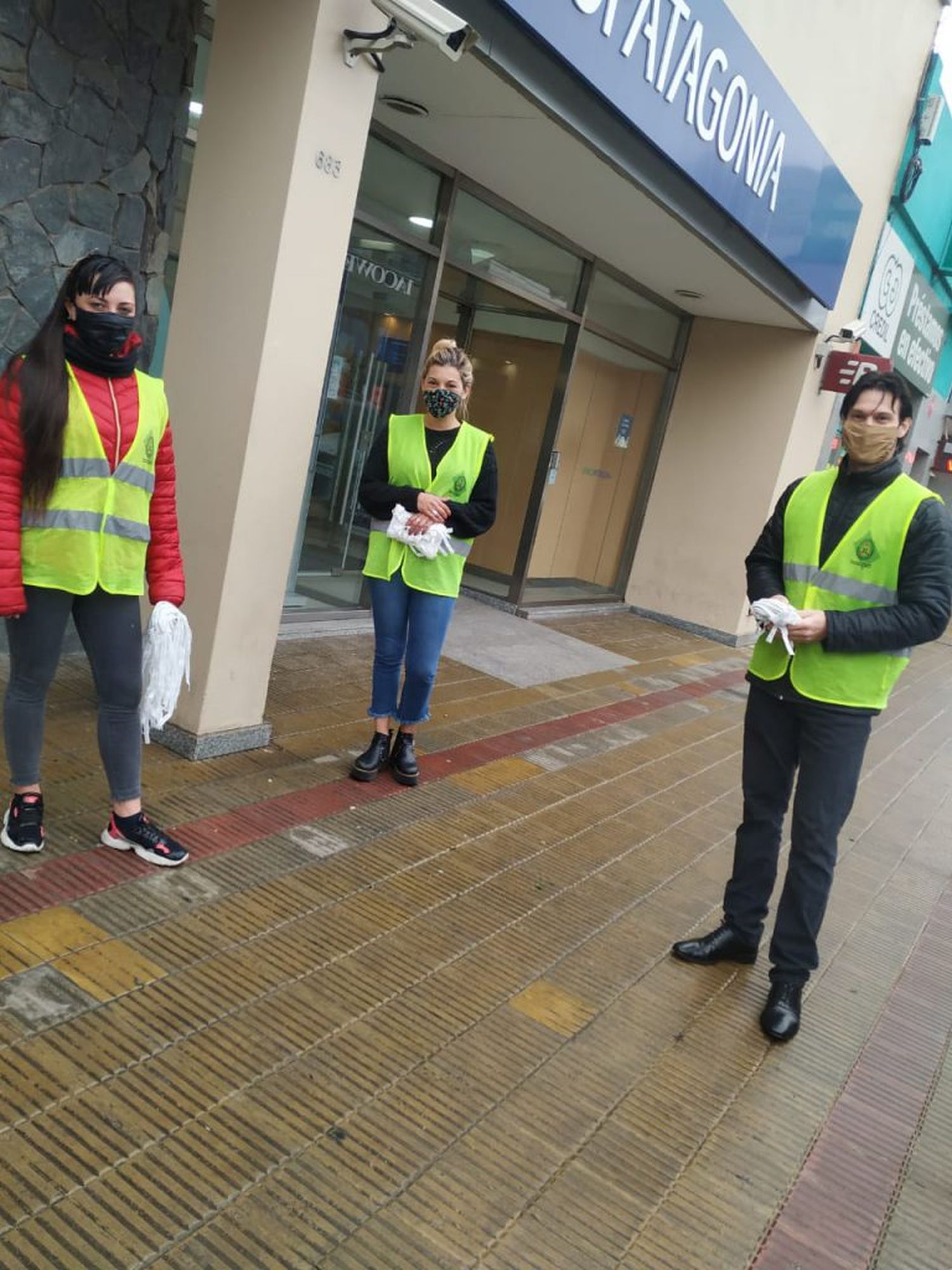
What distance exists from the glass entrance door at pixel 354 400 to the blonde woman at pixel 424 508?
2478mm

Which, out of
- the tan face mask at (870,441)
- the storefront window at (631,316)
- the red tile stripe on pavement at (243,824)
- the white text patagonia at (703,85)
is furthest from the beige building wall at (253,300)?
the storefront window at (631,316)

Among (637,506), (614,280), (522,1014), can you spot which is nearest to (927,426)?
(637,506)

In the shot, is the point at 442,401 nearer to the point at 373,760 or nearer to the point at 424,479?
the point at 424,479

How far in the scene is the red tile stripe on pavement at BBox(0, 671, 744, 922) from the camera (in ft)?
10.5

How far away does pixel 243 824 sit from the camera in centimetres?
394

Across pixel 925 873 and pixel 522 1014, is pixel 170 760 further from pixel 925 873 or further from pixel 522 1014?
pixel 925 873

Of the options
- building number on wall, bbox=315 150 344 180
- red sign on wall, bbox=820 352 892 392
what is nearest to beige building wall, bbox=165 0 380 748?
building number on wall, bbox=315 150 344 180

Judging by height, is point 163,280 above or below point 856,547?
above

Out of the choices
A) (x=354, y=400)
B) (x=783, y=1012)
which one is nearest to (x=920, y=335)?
(x=354, y=400)

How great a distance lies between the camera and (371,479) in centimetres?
453

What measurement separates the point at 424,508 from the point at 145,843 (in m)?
1.73

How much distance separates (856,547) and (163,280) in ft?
12.2

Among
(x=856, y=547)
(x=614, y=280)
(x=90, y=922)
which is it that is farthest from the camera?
(x=614, y=280)

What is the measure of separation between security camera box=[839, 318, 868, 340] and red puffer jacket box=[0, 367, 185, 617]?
29.2 feet
